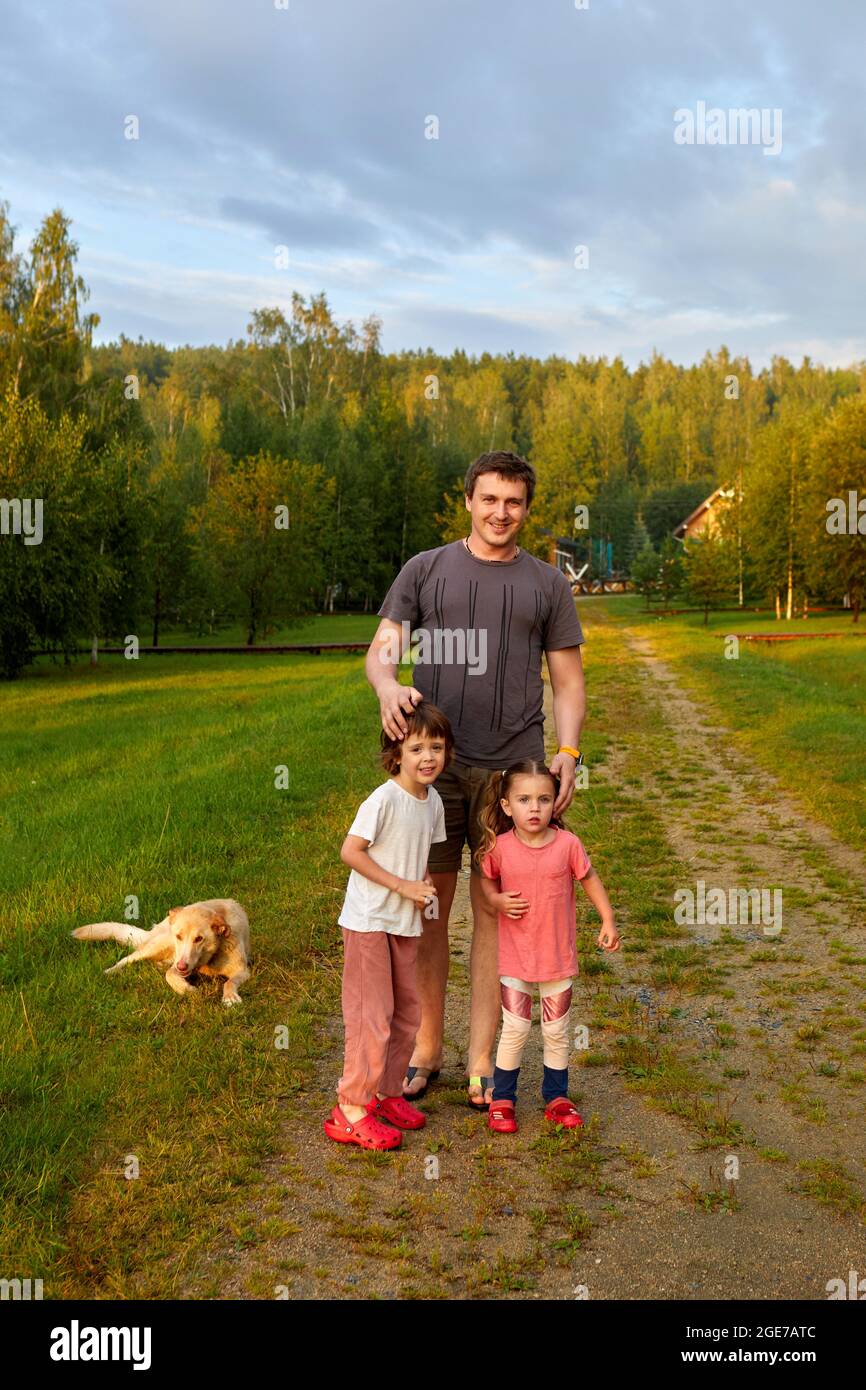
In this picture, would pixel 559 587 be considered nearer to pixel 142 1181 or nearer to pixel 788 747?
pixel 142 1181

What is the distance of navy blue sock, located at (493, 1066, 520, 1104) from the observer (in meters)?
4.63

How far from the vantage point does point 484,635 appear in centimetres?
470

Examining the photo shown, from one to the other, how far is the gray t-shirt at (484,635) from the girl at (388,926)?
0.24 m

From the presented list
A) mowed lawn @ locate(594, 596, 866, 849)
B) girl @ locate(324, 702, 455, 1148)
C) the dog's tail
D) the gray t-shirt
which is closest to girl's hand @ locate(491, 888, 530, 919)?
girl @ locate(324, 702, 455, 1148)

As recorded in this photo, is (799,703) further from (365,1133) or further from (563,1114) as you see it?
(365,1133)

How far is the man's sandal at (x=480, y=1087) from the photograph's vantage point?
15.8 ft

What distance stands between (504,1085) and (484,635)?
1861 mm

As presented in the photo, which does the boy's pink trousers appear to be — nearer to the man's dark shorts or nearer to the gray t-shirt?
the man's dark shorts

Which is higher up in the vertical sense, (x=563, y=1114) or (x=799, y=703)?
(x=799, y=703)

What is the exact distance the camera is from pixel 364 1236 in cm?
377

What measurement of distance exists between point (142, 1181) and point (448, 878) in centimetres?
171

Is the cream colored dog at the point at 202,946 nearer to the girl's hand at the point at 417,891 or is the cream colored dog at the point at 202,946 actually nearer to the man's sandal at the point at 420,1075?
the man's sandal at the point at 420,1075

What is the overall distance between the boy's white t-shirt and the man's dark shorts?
8.1 inches

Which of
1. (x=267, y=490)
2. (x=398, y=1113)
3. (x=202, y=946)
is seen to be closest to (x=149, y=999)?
(x=202, y=946)
